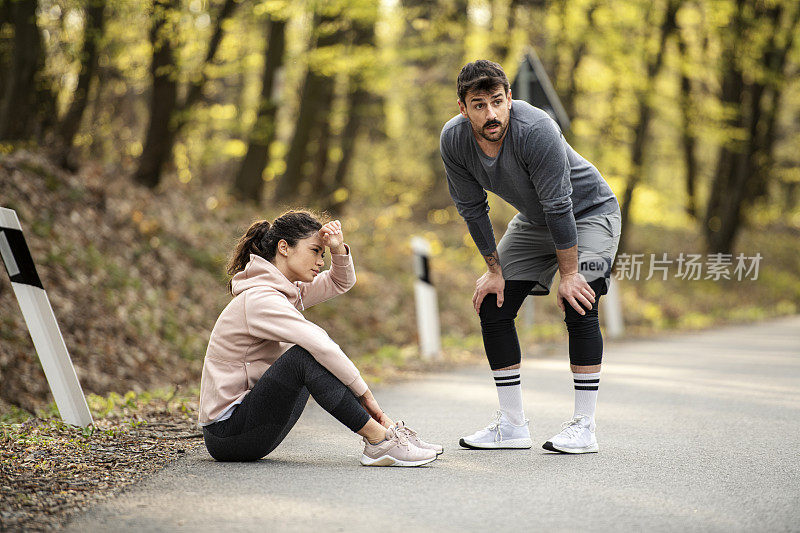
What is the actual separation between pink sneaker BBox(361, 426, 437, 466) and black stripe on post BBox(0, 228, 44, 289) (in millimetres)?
2073

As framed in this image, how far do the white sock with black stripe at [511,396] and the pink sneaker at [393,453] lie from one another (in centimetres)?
80

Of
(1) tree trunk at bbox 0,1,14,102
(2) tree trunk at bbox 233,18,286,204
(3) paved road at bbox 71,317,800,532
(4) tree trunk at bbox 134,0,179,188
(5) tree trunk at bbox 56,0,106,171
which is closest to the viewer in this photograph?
(3) paved road at bbox 71,317,800,532

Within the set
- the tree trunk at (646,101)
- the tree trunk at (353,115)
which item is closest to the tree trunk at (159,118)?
the tree trunk at (353,115)

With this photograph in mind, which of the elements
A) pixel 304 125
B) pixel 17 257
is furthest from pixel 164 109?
pixel 17 257

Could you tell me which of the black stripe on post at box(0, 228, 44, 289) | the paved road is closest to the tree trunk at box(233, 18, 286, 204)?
the paved road

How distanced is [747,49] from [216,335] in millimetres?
22395

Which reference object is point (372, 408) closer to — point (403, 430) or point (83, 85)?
point (403, 430)

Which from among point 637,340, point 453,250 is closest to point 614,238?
point 637,340

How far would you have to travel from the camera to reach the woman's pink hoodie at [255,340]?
13.6 ft

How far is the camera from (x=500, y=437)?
4980 mm

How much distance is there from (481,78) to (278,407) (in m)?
1.91

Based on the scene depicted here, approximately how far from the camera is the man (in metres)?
4.56

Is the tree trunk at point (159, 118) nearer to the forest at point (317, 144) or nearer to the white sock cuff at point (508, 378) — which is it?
the forest at point (317, 144)

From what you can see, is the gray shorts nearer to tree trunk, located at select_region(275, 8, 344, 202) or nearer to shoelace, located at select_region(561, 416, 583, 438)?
shoelace, located at select_region(561, 416, 583, 438)
